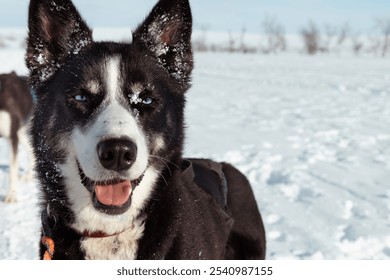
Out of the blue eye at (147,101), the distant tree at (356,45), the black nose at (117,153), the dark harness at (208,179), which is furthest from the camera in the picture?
the distant tree at (356,45)

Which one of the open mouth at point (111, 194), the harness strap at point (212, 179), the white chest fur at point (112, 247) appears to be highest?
the open mouth at point (111, 194)

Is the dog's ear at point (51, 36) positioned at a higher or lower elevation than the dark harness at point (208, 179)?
higher

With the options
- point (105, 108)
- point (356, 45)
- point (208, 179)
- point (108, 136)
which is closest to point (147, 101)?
point (105, 108)

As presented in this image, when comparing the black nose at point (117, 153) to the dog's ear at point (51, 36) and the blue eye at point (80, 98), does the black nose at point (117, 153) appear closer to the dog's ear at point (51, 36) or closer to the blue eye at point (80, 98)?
the blue eye at point (80, 98)

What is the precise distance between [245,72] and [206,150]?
13716 millimetres

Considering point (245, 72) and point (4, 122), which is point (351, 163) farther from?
point (245, 72)

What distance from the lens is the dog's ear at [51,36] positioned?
104 inches

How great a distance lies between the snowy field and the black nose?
976mm

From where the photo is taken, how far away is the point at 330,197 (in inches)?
198

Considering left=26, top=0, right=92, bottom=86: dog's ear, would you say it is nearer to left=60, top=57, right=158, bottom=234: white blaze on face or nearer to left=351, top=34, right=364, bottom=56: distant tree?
left=60, top=57, right=158, bottom=234: white blaze on face

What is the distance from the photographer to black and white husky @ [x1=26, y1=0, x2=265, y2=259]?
90.0 inches

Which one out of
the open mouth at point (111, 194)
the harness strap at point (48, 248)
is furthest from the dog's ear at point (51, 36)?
the harness strap at point (48, 248)

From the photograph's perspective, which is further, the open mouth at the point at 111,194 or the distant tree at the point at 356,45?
the distant tree at the point at 356,45
